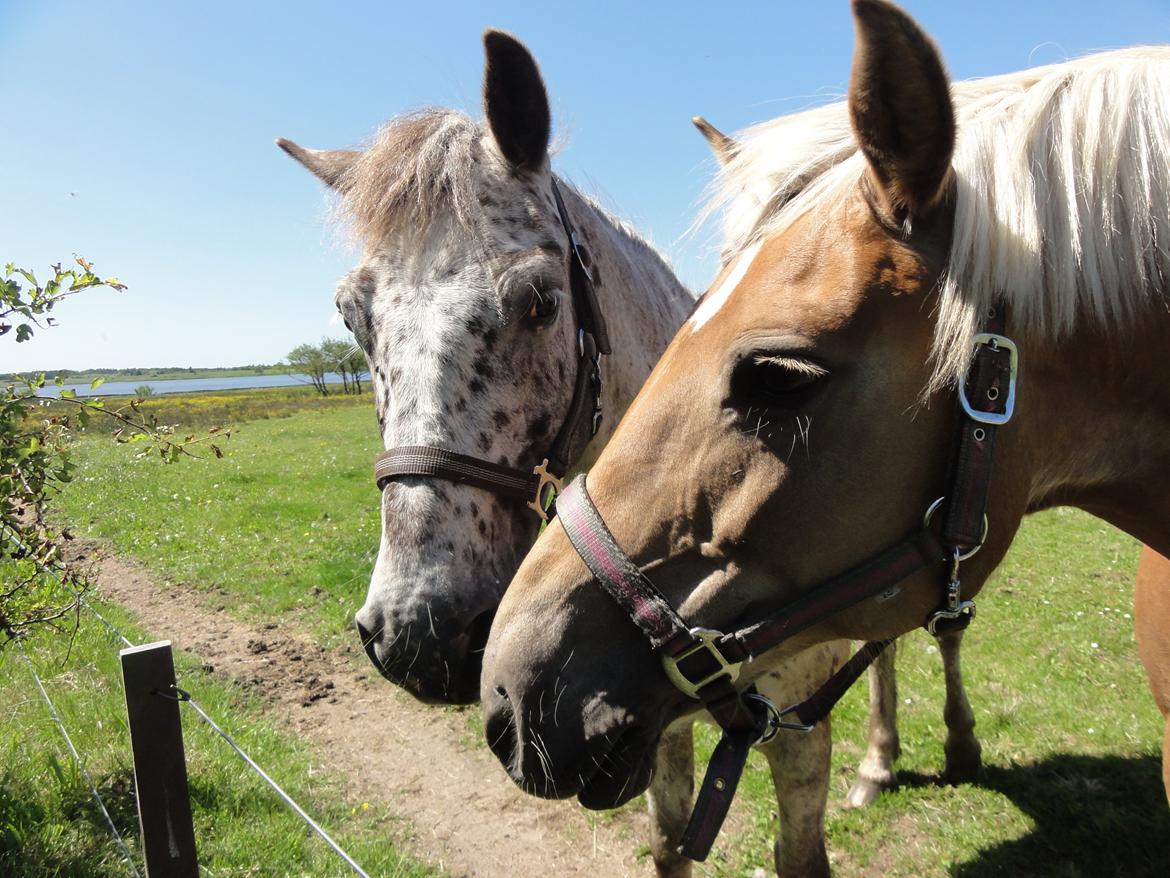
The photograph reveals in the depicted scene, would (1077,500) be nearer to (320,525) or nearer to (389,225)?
(389,225)

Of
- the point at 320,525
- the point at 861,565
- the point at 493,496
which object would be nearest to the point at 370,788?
the point at 493,496

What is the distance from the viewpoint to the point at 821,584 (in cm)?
128

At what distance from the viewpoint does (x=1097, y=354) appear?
1259 mm

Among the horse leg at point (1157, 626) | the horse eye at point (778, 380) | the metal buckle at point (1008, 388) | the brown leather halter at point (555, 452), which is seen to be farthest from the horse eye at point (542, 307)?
the horse leg at point (1157, 626)

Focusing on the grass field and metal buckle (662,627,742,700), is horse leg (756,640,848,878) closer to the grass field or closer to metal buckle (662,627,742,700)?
the grass field

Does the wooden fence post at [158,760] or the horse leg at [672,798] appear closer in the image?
the wooden fence post at [158,760]

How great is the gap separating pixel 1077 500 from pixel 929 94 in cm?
98

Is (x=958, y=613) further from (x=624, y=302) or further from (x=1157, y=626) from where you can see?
(x=624, y=302)

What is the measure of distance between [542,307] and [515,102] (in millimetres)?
752

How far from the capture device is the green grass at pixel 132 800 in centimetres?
338

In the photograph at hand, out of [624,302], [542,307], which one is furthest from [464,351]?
[624,302]

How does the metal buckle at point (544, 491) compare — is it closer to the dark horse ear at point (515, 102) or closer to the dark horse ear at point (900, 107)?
the dark horse ear at point (515, 102)

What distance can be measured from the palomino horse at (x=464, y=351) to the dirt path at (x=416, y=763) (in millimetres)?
1575

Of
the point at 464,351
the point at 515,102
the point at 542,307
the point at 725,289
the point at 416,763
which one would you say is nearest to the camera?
the point at 725,289
